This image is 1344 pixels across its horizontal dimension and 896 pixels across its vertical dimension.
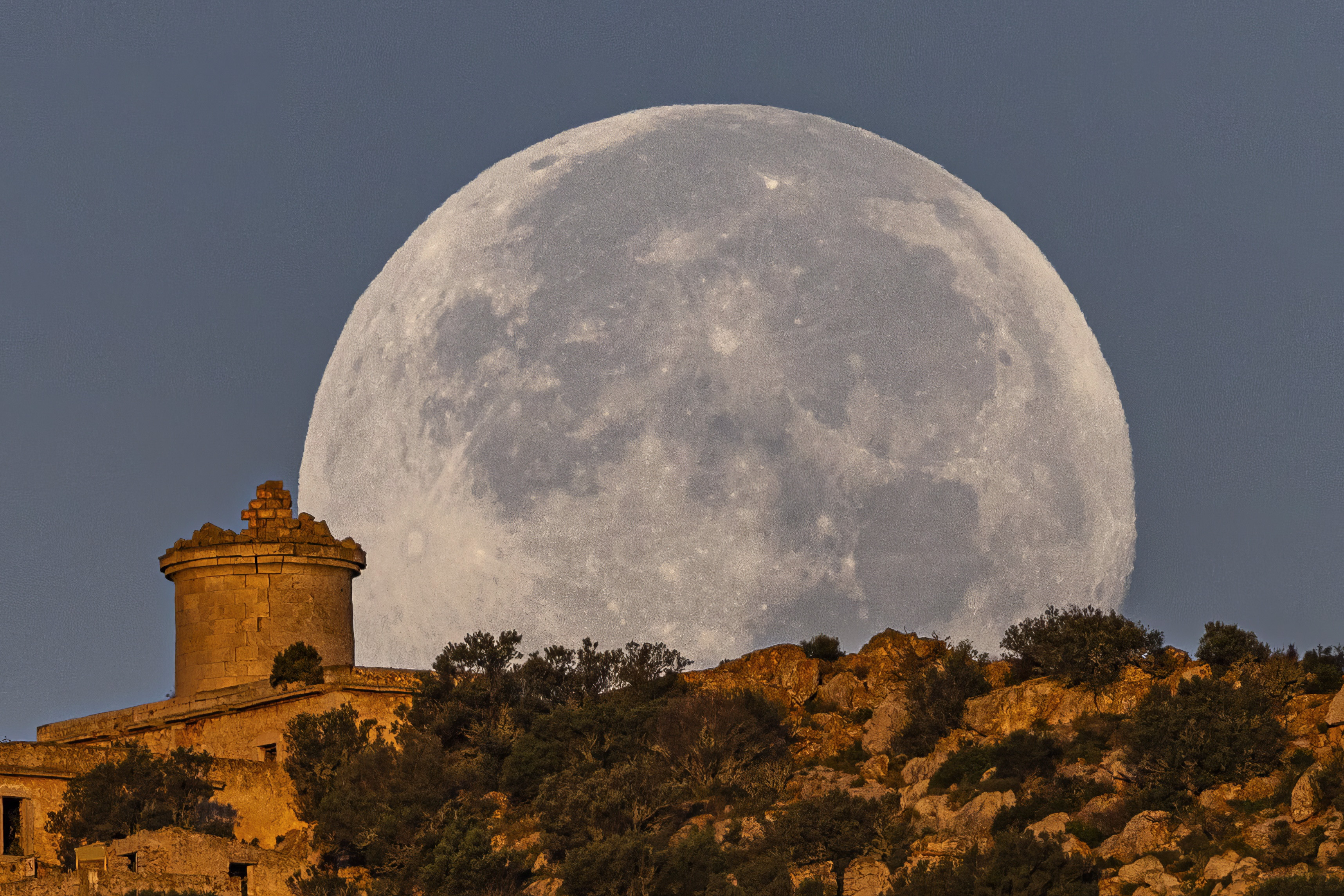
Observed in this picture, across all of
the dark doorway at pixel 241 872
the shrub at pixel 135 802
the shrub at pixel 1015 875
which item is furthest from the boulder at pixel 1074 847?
the shrub at pixel 135 802

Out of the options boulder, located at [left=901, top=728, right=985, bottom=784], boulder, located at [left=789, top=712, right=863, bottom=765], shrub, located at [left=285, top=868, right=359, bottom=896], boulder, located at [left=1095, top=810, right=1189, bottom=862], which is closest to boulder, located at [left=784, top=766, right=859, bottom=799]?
boulder, located at [left=901, top=728, right=985, bottom=784]

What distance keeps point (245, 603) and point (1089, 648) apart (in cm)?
1888

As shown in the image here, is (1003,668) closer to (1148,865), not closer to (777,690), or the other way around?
(777,690)

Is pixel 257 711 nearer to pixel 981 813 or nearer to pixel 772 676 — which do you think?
pixel 772 676

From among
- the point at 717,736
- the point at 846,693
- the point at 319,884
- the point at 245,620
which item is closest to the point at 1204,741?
the point at 717,736

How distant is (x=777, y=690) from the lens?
55.0 meters

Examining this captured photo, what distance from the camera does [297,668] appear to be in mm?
54906

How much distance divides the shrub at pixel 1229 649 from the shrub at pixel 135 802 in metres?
20.6

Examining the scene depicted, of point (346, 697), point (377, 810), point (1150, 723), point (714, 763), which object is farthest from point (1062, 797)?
point (346, 697)

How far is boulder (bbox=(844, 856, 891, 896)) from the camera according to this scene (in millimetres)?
43594

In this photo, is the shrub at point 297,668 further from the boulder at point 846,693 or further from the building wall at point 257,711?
the boulder at point 846,693

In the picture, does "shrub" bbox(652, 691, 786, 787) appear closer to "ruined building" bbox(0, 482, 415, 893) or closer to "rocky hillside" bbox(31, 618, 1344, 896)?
"rocky hillside" bbox(31, 618, 1344, 896)

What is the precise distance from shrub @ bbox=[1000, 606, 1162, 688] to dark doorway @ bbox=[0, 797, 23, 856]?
839 inches

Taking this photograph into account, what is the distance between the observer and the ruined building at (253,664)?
52.8 meters
